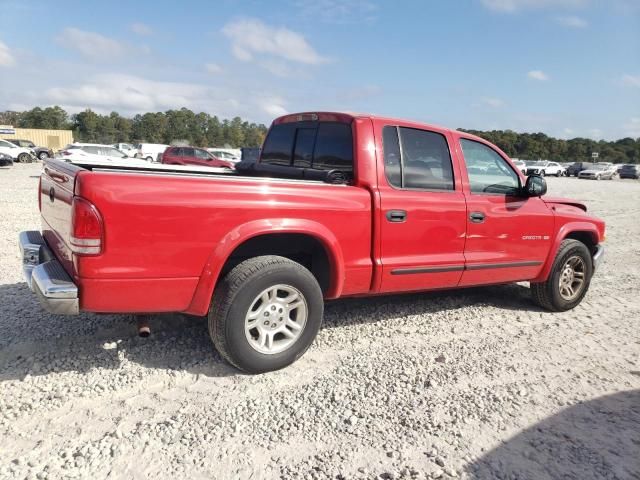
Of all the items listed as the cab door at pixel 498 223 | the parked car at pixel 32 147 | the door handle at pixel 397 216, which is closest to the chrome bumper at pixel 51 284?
the door handle at pixel 397 216

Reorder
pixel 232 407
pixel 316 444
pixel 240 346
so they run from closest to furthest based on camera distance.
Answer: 1. pixel 316 444
2. pixel 232 407
3. pixel 240 346

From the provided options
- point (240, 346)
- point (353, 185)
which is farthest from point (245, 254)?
point (353, 185)

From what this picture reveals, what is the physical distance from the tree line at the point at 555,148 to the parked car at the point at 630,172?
30799mm

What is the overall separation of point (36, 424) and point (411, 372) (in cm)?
242

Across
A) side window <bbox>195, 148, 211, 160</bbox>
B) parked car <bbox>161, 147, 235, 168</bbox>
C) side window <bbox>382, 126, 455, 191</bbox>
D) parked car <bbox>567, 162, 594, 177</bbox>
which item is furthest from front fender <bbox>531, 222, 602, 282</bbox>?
parked car <bbox>567, 162, 594, 177</bbox>

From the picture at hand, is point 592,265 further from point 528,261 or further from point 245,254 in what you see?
point 245,254

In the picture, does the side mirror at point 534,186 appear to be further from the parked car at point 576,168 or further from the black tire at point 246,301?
the parked car at point 576,168

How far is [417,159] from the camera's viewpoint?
4.07m

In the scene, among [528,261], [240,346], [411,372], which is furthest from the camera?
[528,261]

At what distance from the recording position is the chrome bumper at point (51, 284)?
2775mm

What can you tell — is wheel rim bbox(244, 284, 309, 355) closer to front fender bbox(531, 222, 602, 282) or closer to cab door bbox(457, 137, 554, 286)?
cab door bbox(457, 137, 554, 286)

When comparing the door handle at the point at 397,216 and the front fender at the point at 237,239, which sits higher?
the door handle at the point at 397,216

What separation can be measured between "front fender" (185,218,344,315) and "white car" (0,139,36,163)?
33205 millimetres

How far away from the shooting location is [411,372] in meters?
3.52
